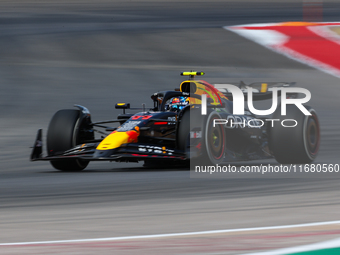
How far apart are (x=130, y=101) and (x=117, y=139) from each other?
298 inches

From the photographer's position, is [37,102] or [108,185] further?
[37,102]

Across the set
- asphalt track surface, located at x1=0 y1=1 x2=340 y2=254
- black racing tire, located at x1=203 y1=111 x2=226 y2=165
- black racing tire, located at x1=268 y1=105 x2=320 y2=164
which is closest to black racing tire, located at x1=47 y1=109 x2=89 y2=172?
asphalt track surface, located at x1=0 y1=1 x2=340 y2=254

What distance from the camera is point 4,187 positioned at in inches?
273

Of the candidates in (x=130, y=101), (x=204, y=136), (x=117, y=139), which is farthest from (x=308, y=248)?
(x=130, y=101)

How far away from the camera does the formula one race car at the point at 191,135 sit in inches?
316

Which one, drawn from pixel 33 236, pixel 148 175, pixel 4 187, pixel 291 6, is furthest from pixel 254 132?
pixel 291 6

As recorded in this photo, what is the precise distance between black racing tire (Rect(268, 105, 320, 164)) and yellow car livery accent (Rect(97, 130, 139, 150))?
6.39 feet

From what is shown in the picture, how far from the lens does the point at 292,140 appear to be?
27.9 feet

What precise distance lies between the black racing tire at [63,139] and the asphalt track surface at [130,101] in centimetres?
21

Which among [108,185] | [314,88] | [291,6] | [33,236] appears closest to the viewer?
[33,236]

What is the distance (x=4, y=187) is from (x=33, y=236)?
108 inches

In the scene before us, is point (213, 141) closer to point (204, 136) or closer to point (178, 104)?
point (204, 136)

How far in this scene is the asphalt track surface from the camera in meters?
4.80

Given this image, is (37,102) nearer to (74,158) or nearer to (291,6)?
(74,158)
